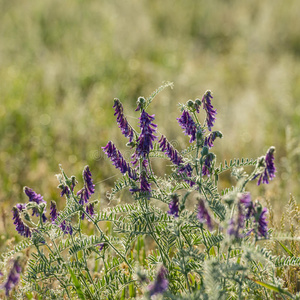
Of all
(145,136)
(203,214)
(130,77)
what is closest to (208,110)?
(145,136)

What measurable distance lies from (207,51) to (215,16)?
1.84m

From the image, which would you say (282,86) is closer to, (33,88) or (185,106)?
(33,88)

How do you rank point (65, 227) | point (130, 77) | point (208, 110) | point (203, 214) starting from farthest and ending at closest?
1. point (130, 77)
2. point (65, 227)
3. point (208, 110)
4. point (203, 214)

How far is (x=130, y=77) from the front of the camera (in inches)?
243

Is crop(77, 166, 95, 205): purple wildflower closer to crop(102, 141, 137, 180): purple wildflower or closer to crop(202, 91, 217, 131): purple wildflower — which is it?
crop(102, 141, 137, 180): purple wildflower

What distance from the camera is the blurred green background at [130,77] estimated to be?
171 inches

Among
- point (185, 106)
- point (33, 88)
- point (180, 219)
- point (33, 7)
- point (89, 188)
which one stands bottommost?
point (180, 219)

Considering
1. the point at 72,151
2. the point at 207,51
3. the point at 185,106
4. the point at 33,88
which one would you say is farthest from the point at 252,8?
the point at 185,106

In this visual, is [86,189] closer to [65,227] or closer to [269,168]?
[65,227]

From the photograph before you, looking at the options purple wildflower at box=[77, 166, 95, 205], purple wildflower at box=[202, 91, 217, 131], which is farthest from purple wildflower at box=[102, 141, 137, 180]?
purple wildflower at box=[202, 91, 217, 131]

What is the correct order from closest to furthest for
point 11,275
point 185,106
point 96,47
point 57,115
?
1. point 11,275
2. point 185,106
3. point 57,115
4. point 96,47

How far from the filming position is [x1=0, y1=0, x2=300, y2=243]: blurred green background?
4332mm

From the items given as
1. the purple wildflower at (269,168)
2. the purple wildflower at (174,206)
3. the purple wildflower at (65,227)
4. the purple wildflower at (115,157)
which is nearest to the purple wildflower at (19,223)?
the purple wildflower at (65,227)

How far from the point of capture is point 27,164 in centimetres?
438
